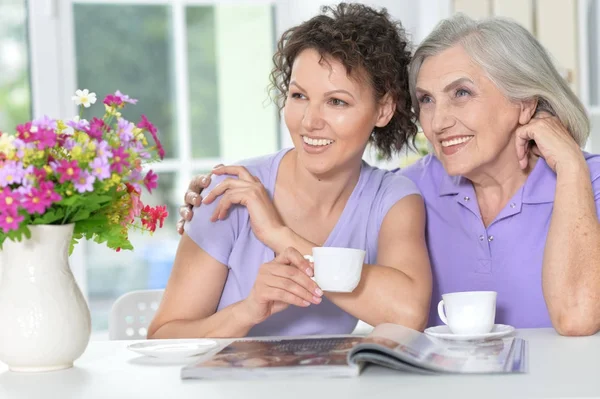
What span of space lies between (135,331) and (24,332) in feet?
2.72

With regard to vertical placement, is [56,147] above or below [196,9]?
below

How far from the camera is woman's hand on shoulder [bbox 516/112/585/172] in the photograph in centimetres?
178

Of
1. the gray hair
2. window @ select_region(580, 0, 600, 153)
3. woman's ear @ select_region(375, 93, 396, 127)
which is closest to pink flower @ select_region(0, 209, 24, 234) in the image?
woman's ear @ select_region(375, 93, 396, 127)

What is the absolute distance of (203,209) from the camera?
6.03 feet

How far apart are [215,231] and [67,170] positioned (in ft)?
2.19

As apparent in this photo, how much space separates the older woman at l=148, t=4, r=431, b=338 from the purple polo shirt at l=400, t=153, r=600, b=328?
0.43 feet

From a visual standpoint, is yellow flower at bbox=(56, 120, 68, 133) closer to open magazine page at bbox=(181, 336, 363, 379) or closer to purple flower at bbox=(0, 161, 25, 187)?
purple flower at bbox=(0, 161, 25, 187)

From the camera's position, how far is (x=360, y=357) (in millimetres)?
1148

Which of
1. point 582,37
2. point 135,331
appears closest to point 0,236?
point 135,331

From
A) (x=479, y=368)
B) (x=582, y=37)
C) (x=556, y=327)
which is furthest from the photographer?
(x=582, y=37)

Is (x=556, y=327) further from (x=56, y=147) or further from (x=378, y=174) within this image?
(x=56, y=147)

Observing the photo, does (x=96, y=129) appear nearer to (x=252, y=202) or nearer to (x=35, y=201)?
(x=35, y=201)

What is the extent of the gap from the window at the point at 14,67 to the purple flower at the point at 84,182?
256 cm

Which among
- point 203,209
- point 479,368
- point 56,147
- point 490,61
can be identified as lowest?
point 479,368
